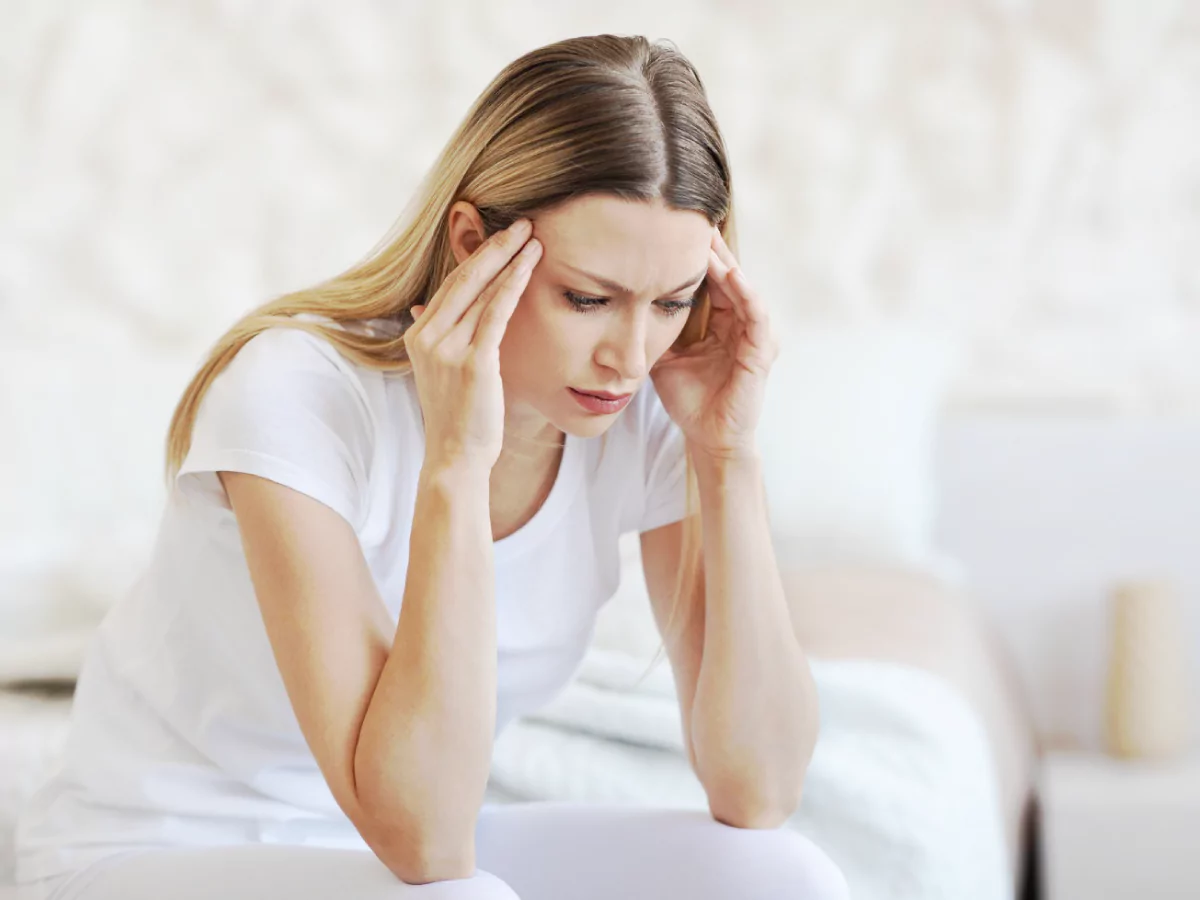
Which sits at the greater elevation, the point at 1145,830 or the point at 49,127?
the point at 49,127

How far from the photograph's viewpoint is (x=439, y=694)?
89cm

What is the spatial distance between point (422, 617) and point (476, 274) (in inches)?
9.2

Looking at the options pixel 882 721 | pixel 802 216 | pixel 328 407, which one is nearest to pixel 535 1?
pixel 802 216

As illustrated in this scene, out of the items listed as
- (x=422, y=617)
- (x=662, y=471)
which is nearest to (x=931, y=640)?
(x=662, y=471)

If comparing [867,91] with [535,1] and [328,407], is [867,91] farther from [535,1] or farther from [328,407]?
[328,407]

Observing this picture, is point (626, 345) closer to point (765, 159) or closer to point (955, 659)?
point (955, 659)

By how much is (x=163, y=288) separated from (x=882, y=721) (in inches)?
65.0

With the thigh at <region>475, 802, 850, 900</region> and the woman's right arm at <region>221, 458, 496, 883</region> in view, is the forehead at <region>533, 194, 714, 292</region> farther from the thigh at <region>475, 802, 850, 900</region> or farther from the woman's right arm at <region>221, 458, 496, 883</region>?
the thigh at <region>475, 802, 850, 900</region>

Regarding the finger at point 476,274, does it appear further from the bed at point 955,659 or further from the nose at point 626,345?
the bed at point 955,659

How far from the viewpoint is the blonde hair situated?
3.01ft

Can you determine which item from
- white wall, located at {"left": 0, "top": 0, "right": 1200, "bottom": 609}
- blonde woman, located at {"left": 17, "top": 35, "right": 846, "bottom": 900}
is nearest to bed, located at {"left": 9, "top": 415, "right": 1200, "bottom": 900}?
white wall, located at {"left": 0, "top": 0, "right": 1200, "bottom": 609}

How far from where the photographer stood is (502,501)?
45.2 inches

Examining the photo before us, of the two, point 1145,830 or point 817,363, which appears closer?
point 1145,830

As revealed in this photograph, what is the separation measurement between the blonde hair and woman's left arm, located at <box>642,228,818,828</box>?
11 cm
